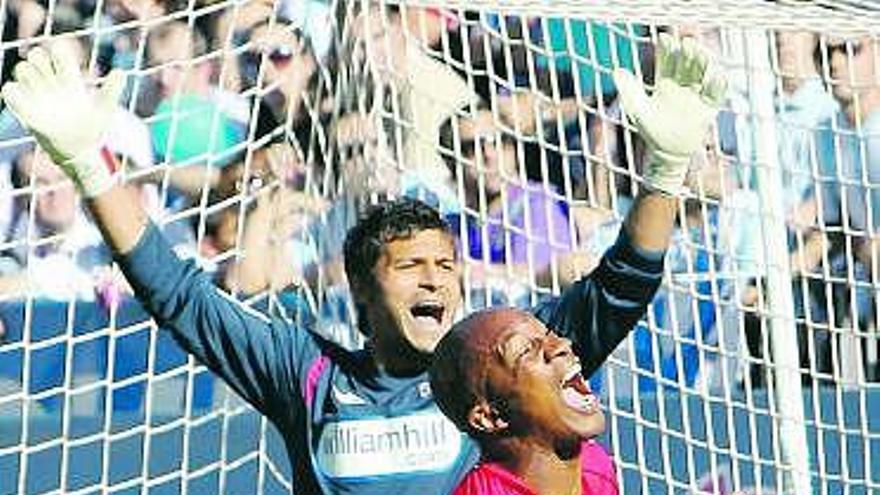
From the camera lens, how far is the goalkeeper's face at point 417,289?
2.02 meters

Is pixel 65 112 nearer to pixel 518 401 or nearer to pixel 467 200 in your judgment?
pixel 518 401

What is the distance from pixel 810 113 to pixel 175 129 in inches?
38.1

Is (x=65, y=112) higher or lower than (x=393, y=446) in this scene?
higher

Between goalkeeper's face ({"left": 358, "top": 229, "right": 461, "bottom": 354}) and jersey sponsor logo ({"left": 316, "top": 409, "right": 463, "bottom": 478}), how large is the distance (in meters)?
0.12

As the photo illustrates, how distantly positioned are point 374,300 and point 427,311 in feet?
0.18

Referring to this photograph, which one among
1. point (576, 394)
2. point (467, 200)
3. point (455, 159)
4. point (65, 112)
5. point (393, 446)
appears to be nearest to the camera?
point (576, 394)

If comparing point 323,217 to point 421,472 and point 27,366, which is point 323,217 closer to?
point 27,366

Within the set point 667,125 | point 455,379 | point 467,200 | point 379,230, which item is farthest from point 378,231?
point 467,200

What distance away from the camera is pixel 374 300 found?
2.05 meters

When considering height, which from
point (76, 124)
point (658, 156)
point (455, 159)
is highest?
point (76, 124)

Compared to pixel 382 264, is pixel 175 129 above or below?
below

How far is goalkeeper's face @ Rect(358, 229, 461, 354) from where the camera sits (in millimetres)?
2018

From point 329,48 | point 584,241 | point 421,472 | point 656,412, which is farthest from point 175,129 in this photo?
point 421,472

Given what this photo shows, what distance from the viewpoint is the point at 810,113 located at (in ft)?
11.0
